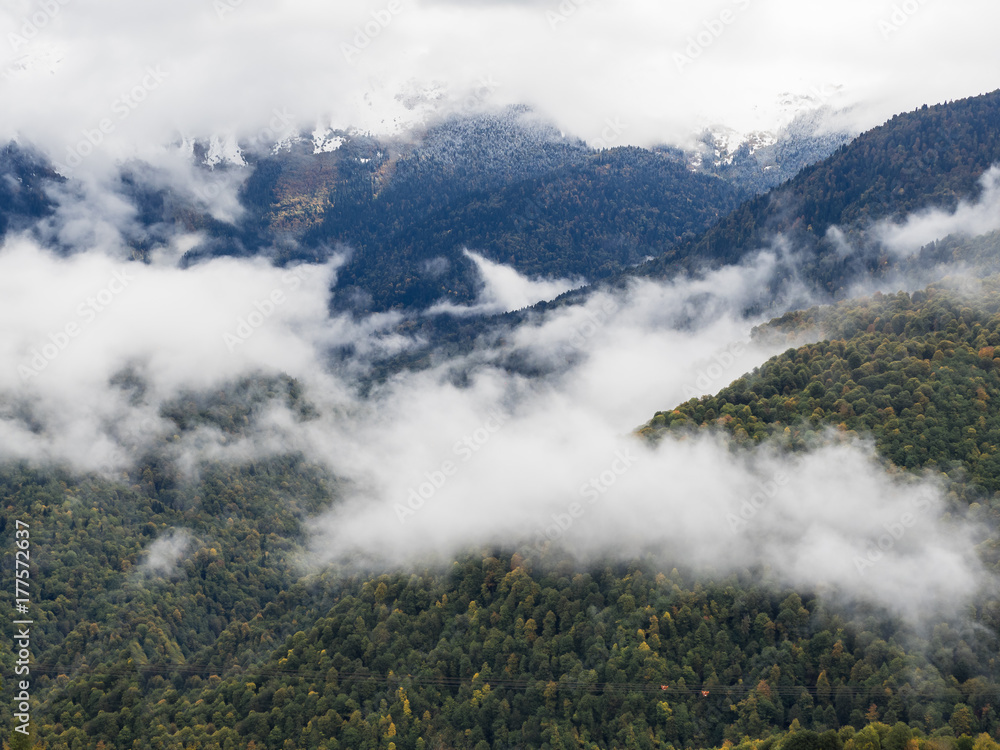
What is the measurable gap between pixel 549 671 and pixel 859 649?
42564mm

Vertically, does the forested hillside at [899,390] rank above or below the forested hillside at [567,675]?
above

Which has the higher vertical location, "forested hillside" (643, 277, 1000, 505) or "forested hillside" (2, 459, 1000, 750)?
"forested hillside" (643, 277, 1000, 505)

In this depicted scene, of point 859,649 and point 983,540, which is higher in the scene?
point 983,540

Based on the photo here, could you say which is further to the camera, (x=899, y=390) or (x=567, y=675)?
(x=899, y=390)

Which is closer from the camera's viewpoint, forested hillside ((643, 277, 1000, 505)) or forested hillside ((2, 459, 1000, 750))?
forested hillside ((2, 459, 1000, 750))

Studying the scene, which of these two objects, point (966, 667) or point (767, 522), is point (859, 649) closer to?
point (966, 667)

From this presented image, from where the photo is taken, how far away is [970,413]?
13162 cm

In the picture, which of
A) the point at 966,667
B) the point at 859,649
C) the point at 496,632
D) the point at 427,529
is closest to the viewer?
the point at 966,667

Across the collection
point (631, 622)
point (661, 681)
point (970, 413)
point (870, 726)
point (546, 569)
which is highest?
point (970, 413)

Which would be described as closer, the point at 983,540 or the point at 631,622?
the point at 983,540

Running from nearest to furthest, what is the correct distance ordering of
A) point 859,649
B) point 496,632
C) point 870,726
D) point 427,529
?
point 870,726
point 859,649
point 496,632
point 427,529

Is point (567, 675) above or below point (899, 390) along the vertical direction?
below

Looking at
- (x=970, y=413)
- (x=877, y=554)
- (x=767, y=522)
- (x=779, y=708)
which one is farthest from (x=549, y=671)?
(x=970, y=413)

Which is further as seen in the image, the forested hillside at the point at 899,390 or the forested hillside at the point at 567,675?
the forested hillside at the point at 899,390
